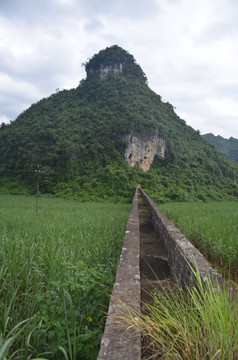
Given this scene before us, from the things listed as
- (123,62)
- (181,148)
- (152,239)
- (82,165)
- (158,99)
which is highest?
(123,62)

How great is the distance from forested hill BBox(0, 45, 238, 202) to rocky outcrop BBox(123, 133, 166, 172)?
20cm

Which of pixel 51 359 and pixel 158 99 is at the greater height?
pixel 158 99

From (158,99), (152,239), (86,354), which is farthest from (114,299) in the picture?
(158,99)

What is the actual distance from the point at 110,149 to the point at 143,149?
744cm

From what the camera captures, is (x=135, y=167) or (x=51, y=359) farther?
(x=135, y=167)

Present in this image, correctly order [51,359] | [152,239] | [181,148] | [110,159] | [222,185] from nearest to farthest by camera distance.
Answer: [51,359], [152,239], [110,159], [222,185], [181,148]

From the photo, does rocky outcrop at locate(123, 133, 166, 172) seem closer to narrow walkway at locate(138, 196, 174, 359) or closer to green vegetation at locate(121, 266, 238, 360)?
narrow walkway at locate(138, 196, 174, 359)

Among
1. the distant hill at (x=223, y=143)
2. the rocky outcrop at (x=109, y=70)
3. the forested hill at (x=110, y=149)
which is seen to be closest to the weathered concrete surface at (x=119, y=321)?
the forested hill at (x=110, y=149)

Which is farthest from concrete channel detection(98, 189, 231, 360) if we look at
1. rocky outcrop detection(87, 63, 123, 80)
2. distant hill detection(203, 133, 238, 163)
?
distant hill detection(203, 133, 238, 163)

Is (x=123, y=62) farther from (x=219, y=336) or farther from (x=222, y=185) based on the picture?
(x=219, y=336)

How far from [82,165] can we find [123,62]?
47.4 meters

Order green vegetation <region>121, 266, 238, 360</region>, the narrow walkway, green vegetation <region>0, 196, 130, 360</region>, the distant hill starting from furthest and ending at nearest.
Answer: the distant hill < the narrow walkway < green vegetation <region>0, 196, 130, 360</region> < green vegetation <region>121, 266, 238, 360</region>

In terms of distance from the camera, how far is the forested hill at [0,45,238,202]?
29.0 metres

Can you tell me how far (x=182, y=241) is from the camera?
9.20 ft
